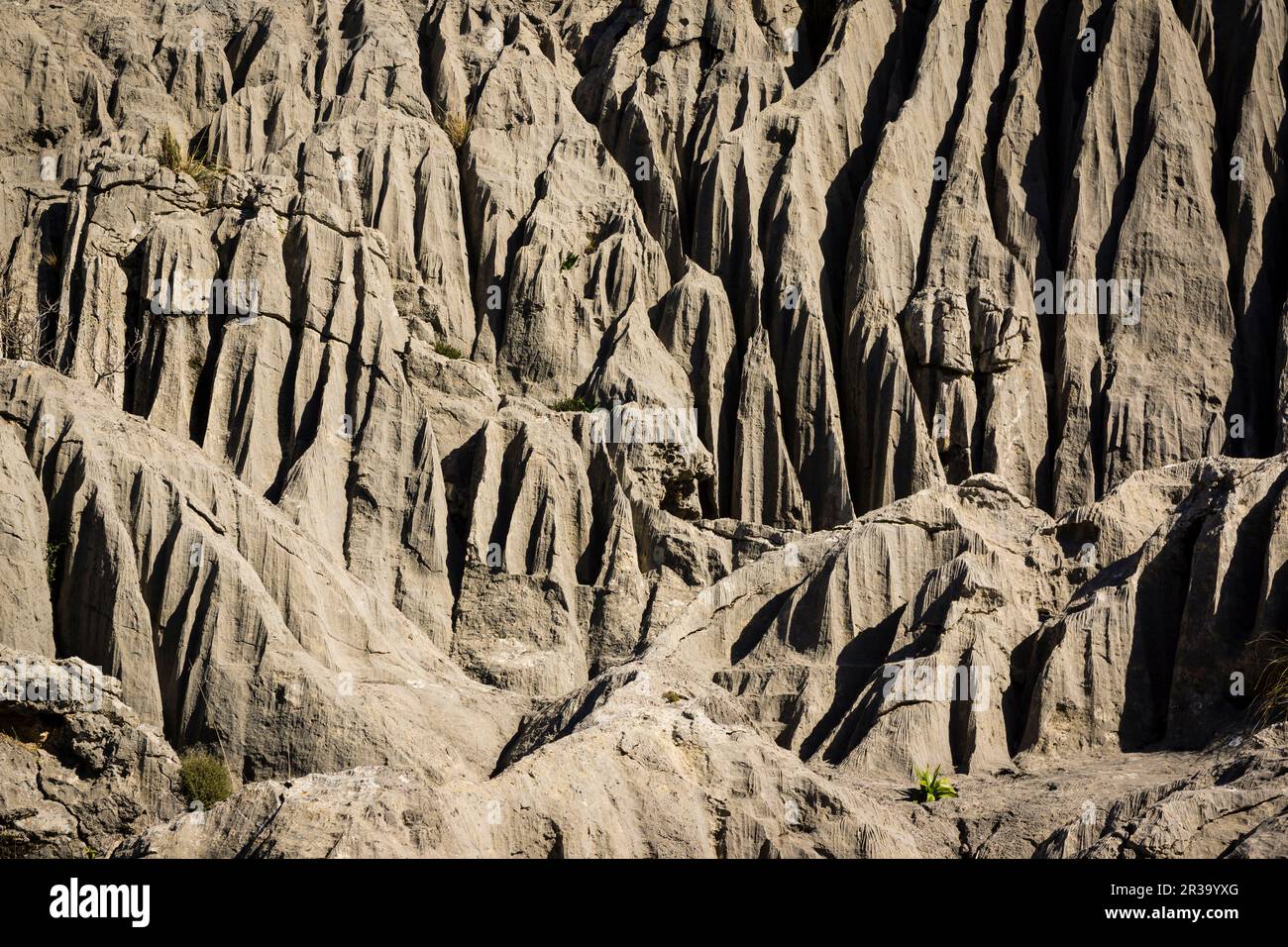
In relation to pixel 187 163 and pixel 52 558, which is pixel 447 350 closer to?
pixel 187 163

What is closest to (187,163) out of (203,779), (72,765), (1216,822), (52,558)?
(52,558)

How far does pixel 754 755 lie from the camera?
81.6 ft

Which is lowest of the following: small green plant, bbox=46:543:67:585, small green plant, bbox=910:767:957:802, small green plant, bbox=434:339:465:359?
small green plant, bbox=910:767:957:802

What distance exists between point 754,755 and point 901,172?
28.9 meters

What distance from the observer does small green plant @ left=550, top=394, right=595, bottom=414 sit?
147 feet

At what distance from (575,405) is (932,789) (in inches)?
773

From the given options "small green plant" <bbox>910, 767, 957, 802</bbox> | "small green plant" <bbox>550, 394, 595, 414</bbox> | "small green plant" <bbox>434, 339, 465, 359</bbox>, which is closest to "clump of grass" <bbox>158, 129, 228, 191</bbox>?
"small green plant" <bbox>434, 339, 465, 359</bbox>

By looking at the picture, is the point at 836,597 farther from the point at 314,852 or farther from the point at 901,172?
the point at 901,172

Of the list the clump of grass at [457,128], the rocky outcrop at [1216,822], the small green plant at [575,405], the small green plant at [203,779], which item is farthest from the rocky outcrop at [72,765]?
the clump of grass at [457,128]

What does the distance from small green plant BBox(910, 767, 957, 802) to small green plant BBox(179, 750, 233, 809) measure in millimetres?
10307

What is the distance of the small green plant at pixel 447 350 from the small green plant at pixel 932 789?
20897 millimetres

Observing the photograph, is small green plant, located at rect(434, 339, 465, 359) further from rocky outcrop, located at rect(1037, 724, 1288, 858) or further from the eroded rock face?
rocky outcrop, located at rect(1037, 724, 1288, 858)

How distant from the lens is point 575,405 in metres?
45.1
